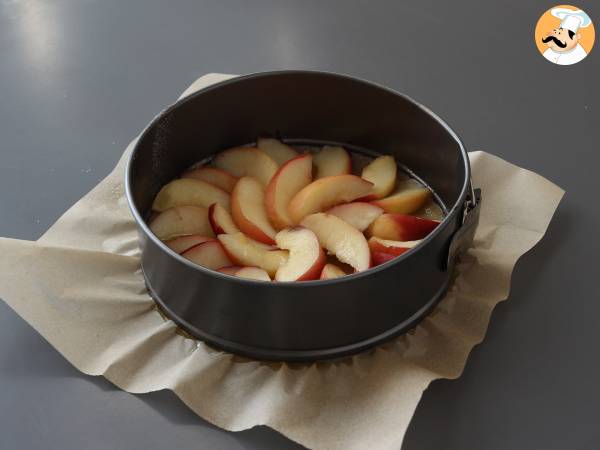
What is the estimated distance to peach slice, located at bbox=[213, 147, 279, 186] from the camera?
1.19m

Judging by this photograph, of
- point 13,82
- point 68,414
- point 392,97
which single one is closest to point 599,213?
point 392,97

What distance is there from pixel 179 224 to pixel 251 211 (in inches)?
3.7

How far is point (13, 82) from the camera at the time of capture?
4.64 feet

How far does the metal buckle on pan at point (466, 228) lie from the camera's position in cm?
96

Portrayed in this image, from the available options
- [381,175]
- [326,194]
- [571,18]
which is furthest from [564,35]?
[326,194]

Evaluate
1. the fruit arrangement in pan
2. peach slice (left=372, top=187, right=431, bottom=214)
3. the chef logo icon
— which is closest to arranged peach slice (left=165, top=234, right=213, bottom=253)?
the fruit arrangement in pan

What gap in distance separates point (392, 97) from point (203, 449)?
0.53 meters

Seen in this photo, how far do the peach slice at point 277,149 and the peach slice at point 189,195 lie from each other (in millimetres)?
112

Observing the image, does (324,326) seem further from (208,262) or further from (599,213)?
(599,213)

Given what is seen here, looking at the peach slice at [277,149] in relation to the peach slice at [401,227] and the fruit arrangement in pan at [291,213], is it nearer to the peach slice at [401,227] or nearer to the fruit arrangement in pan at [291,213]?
the fruit arrangement in pan at [291,213]

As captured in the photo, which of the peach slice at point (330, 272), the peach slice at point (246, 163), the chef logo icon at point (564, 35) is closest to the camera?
the peach slice at point (330, 272)

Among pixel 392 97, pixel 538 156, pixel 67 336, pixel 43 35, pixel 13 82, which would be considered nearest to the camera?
pixel 67 336

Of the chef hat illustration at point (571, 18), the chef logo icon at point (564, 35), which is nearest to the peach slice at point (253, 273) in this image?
the chef logo icon at point (564, 35)

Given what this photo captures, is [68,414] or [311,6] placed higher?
[311,6]
